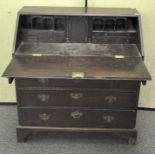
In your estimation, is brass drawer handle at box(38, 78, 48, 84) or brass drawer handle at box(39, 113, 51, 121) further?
brass drawer handle at box(39, 113, 51, 121)

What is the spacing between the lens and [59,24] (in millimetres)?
2205

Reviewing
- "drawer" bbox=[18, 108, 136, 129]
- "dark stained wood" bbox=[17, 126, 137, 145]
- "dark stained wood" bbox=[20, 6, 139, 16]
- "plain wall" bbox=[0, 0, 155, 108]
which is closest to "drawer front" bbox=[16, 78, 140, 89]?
"drawer" bbox=[18, 108, 136, 129]

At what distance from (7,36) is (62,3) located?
55cm

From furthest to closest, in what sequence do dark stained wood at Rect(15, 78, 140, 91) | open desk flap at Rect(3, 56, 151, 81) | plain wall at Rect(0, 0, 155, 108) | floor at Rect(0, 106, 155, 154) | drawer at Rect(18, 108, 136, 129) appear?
plain wall at Rect(0, 0, 155, 108) < floor at Rect(0, 106, 155, 154) < drawer at Rect(18, 108, 136, 129) < dark stained wood at Rect(15, 78, 140, 91) < open desk flap at Rect(3, 56, 151, 81)

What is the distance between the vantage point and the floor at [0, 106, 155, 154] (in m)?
2.09

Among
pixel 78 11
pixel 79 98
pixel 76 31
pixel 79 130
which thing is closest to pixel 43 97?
pixel 79 98

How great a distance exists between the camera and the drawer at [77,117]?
6.49 feet

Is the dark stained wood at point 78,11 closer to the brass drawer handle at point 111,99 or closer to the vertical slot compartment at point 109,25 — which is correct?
the vertical slot compartment at point 109,25

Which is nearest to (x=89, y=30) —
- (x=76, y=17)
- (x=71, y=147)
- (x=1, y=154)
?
(x=76, y=17)

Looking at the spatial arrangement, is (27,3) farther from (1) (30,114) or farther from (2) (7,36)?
(1) (30,114)

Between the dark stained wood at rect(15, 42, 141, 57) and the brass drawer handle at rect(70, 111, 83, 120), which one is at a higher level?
the dark stained wood at rect(15, 42, 141, 57)

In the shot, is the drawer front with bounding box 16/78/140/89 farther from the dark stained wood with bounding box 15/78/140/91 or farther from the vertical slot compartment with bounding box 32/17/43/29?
the vertical slot compartment with bounding box 32/17/43/29

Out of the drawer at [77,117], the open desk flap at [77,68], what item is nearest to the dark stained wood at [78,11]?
the open desk flap at [77,68]

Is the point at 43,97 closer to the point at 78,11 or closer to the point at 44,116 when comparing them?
the point at 44,116
